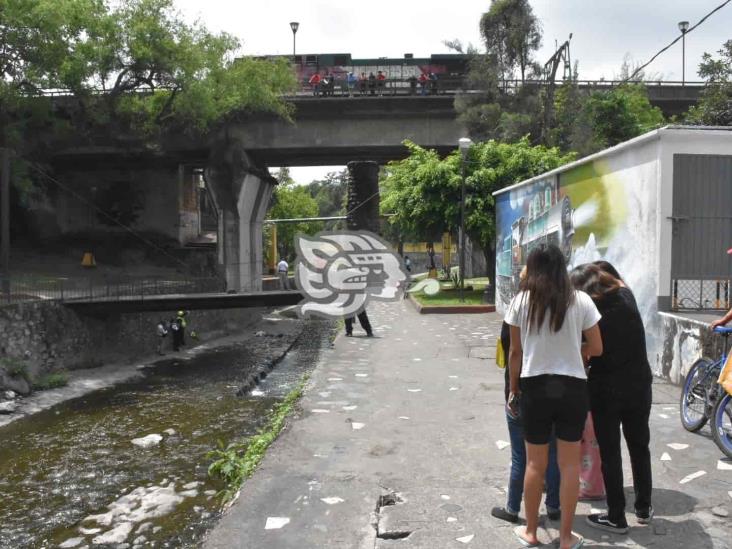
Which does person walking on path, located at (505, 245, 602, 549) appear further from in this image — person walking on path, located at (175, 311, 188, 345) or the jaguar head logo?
person walking on path, located at (175, 311, 188, 345)

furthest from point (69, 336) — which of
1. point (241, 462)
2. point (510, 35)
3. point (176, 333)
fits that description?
point (510, 35)

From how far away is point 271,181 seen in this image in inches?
1244

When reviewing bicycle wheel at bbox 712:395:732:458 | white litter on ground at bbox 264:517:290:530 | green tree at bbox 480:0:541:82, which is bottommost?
white litter on ground at bbox 264:517:290:530

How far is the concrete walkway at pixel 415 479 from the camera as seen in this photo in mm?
4227

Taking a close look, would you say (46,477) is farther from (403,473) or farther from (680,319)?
(680,319)

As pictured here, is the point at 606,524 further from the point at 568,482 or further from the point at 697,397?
the point at 697,397

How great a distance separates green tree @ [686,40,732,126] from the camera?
1889 centimetres

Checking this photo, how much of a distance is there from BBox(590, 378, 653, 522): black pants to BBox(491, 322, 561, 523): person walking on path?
12.5 inches

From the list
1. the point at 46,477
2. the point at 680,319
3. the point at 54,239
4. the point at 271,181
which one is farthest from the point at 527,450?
the point at 54,239

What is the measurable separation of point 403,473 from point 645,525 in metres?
1.98

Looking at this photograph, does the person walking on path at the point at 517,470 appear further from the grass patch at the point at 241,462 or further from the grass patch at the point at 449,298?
the grass patch at the point at 449,298

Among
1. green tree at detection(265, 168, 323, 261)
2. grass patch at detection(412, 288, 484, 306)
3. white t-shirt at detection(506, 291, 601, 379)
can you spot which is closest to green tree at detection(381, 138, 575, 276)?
grass patch at detection(412, 288, 484, 306)

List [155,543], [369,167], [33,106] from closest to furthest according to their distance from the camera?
[155,543] → [33,106] → [369,167]

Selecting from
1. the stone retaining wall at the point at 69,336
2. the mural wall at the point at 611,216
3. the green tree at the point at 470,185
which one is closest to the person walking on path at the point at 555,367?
the mural wall at the point at 611,216
